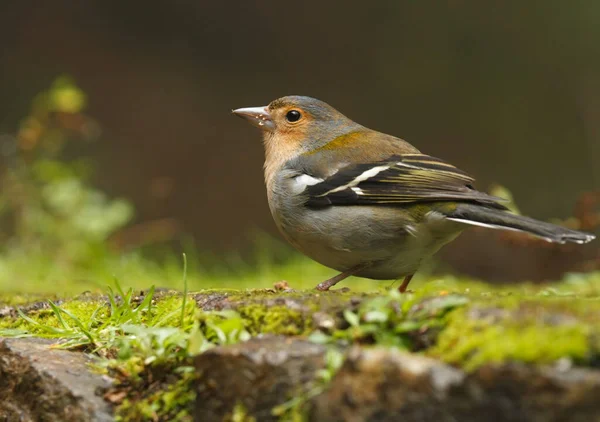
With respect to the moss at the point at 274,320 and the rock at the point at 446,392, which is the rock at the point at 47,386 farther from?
the rock at the point at 446,392

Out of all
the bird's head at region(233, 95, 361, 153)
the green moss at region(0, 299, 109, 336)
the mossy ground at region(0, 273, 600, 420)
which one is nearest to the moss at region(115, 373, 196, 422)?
the mossy ground at region(0, 273, 600, 420)

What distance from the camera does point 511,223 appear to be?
317 cm

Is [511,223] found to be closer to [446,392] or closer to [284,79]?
[446,392]

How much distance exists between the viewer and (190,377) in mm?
2396

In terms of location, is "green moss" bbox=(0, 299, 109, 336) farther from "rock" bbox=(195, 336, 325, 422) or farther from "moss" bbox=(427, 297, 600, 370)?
"moss" bbox=(427, 297, 600, 370)

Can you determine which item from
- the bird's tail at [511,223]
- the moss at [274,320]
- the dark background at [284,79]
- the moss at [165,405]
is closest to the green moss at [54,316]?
the moss at [165,405]

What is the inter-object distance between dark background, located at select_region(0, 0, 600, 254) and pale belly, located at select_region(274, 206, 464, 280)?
640cm

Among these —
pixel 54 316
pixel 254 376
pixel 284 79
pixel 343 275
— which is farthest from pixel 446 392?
pixel 284 79

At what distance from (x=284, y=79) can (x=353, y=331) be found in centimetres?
941

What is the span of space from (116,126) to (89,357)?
8850 millimetres

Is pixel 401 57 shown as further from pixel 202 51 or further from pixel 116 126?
pixel 116 126

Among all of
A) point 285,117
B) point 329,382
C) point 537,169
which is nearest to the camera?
point 329,382

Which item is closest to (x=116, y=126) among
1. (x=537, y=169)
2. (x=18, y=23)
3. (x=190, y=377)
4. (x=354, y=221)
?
(x=18, y=23)

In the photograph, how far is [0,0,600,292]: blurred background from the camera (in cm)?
1046
